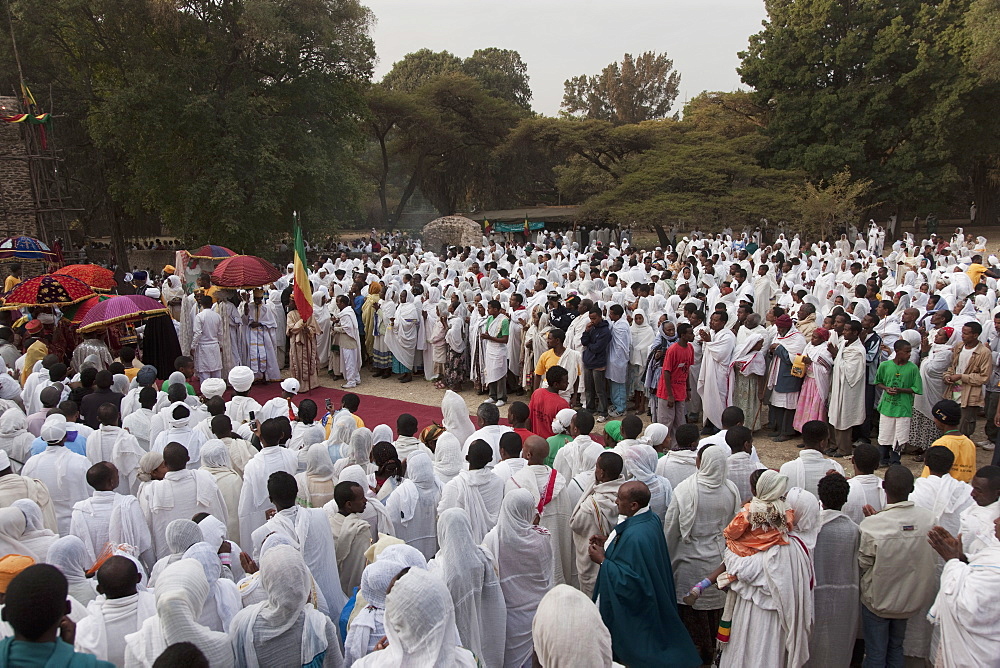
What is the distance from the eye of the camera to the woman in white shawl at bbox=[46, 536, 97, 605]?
344 cm

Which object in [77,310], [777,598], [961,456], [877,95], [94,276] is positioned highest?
[877,95]

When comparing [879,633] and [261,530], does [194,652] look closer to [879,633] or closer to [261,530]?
[261,530]

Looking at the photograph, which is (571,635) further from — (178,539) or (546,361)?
(546,361)

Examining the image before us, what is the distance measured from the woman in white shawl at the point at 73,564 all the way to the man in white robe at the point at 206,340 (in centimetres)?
779

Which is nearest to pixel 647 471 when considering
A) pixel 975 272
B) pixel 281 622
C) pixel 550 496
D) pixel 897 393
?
pixel 550 496

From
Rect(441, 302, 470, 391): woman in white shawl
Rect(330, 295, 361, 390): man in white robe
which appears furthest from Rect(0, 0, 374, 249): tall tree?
Rect(441, 302, 470, 391): woman in white shawl

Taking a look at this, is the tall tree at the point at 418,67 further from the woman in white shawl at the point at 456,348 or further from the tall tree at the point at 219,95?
the woman in white shawl at the point at 456,348

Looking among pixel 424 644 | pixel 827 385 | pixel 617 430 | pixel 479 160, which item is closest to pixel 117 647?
pixel 424 644

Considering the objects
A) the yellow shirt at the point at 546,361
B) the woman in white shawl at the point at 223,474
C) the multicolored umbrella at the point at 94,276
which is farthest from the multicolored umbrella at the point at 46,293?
the yellow shirt at the point at 546,361

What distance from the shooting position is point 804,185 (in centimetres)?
2914

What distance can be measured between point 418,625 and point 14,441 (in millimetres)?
4345

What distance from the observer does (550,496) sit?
14.9ft

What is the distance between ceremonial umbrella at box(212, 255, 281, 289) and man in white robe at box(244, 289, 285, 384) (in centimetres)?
32

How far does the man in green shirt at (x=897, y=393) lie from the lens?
755 centimetres
